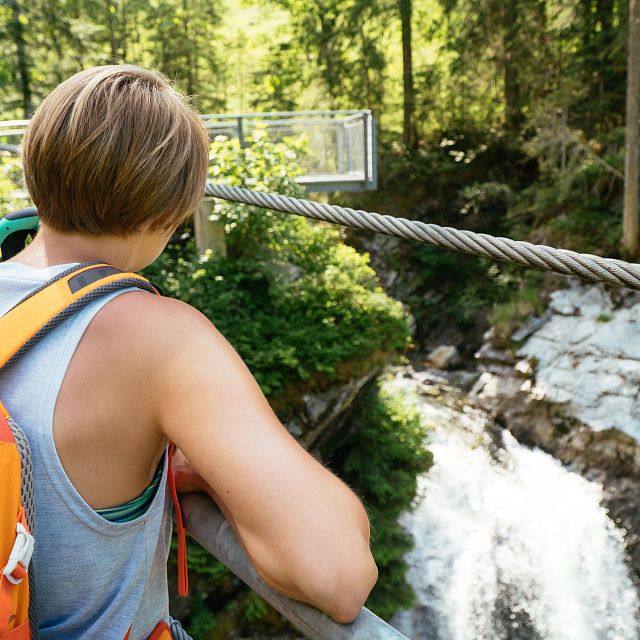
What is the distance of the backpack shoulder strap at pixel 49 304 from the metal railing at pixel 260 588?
36 cm

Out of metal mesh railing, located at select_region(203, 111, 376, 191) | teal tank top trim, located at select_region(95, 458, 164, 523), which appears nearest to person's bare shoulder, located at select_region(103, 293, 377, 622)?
teal tank top trim, located at select_region(95, 458, 164, 523)

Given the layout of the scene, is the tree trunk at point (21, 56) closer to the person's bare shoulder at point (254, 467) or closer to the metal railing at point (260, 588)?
the metal railing at point (260, 588)

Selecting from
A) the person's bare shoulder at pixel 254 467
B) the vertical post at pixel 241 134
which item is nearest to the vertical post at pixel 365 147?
the vertical post at pixel 241 134

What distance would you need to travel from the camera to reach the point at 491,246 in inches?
37.2

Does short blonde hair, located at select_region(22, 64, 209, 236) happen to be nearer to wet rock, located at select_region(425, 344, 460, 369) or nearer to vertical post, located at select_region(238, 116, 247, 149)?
vertical post, located at select_region(238, 116, 247, 149)

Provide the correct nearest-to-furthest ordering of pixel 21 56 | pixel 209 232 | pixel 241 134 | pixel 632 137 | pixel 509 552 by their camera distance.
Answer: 1. pixel 209 232
2. pixel 241 134
3. pixel 509 552
4. pixel 632 137
5. pixel 21 56

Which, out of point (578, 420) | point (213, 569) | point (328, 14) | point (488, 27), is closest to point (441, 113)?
point (488, 27)

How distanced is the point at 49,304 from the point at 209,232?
6.43 meters

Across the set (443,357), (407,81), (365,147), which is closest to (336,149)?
(365,147)

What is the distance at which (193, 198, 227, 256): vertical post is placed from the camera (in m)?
6.91

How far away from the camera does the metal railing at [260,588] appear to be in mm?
640

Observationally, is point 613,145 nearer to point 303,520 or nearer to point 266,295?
point 266,295

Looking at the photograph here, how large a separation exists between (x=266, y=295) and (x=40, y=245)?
20.2 ft

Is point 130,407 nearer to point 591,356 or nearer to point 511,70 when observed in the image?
point 591,356
